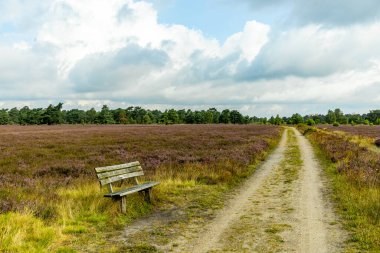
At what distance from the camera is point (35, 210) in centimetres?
800

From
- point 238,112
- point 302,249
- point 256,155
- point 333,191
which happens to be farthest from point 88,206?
point 238,112

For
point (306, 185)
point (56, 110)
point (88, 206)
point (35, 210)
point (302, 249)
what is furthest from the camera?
Result: point (56, 110)

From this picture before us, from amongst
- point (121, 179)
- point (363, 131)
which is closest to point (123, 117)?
point (363, 131)

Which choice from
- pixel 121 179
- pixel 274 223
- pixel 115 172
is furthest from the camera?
pixel 121 179

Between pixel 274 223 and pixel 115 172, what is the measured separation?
4.61 meters

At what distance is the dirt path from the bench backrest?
307 centimetres

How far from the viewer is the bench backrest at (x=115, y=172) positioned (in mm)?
9109

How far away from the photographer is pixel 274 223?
316 inches

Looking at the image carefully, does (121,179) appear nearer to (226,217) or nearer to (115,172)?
(115,172)

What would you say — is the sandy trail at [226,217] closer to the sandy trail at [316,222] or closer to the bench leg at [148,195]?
the sandy trail at [316,222]

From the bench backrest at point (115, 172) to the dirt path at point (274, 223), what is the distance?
3073 millimetres

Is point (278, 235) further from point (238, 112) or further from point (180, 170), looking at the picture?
point (238, 112)

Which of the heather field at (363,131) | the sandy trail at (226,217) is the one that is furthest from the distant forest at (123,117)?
the sandy trail at (226,217)

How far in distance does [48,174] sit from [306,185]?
12.1 m
